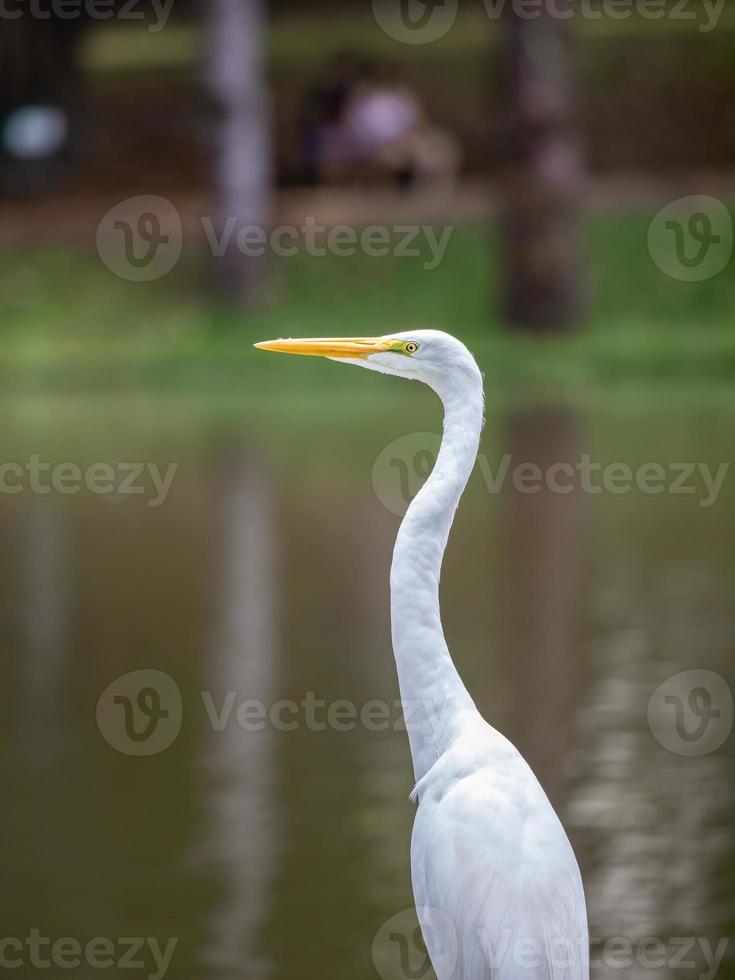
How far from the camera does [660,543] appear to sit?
30.2 ft

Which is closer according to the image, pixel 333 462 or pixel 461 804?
pixel 461 804

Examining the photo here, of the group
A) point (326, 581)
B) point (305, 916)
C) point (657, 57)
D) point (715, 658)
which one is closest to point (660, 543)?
point (326, 581)

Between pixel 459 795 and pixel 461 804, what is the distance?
0.06ft

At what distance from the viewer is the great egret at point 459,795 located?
3002 mm
